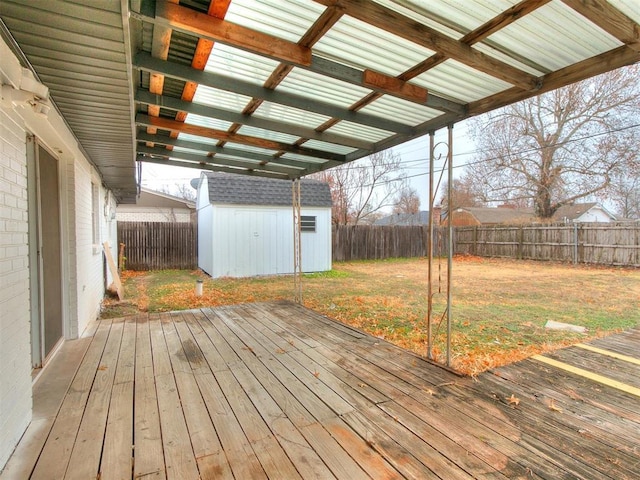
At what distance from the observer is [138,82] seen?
282 centimetres

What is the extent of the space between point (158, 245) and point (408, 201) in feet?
60.1

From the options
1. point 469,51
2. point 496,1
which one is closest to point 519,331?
point 469,51

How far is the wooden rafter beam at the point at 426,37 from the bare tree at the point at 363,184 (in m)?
15.5

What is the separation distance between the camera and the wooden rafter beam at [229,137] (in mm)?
3549

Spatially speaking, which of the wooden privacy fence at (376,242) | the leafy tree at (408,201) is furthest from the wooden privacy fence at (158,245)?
the leafy tree at (408,201)

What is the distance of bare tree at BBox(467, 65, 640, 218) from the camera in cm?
1393

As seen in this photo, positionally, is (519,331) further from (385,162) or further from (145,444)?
(385,162)

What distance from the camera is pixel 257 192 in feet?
34.0

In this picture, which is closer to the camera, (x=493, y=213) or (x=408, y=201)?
(x=408, y=201)

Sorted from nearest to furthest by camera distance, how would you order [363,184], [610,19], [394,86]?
[610,19] → [394,86] → [363,184]

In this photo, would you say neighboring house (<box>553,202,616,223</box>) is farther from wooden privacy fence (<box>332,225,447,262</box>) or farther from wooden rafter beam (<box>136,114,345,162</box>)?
wooden rafter beam (<box>136,114,345,162</box>)

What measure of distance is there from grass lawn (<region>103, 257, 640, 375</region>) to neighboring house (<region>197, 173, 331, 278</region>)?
796 mm

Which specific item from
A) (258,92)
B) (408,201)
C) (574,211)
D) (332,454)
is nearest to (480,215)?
(574,211)

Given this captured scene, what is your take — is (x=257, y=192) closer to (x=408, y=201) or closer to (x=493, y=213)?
(x=408, y=201)
